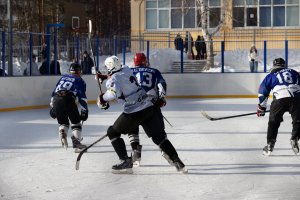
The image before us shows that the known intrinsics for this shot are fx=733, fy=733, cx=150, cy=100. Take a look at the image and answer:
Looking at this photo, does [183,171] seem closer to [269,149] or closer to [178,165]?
[178,165]

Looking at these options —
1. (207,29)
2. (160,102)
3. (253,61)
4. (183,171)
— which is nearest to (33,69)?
(253,61)

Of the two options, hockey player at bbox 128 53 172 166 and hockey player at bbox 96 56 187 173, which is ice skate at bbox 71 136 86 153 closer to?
hockey player at bbox 128 53 172 166

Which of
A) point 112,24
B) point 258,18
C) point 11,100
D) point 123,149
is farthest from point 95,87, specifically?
point 112,24

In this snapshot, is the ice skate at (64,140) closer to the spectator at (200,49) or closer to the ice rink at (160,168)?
the ice rink at (160,168)

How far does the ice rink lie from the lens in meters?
6.39

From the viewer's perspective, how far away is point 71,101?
9672 millimetres

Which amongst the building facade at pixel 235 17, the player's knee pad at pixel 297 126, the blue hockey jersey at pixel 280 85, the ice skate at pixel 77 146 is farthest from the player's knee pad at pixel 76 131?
the building facade at pixel 235 17

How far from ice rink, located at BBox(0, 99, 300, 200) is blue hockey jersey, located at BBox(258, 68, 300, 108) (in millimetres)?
743

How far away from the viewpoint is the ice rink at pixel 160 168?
251 inches

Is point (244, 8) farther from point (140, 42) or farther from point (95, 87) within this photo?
point (95, 87)

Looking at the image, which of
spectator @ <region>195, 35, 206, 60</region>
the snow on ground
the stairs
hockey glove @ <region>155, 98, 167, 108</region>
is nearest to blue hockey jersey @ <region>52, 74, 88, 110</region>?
hockey glove @ <region>155, 98, 167, 108</region>

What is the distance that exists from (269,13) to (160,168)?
27878 mm

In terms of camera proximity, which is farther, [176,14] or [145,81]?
[176,14]

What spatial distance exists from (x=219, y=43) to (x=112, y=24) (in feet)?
121
